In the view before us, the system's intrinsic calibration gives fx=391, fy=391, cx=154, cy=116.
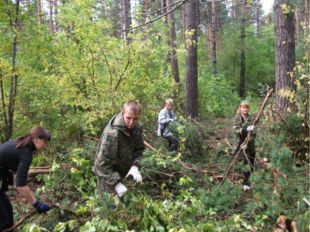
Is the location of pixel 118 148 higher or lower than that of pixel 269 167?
higher

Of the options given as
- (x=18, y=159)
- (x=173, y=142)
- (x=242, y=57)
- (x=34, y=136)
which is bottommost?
(x=173, y=142)

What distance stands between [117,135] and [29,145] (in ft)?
3.19

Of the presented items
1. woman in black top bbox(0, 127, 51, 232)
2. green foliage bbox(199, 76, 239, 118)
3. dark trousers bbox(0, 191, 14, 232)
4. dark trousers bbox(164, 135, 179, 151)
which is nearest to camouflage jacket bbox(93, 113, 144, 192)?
woman in black top bbox(0, 127, 51, 232)

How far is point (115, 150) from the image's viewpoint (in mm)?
4488

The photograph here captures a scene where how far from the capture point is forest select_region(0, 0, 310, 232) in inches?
192

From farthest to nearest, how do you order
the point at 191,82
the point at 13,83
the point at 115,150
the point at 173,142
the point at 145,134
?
the point at 191,82 < the point at 145,134 < the point at 173,142 < the point at 13,83 < the point at 115,150

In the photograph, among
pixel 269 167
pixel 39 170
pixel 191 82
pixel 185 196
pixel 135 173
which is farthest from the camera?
pixel 191 82

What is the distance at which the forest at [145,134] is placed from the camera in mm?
4887

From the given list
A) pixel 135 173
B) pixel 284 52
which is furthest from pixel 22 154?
pixel 284 52

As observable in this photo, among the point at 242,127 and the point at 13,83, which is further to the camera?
the point at 13,83

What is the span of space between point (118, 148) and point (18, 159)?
1120mm

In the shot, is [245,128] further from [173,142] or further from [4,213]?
[4,213]

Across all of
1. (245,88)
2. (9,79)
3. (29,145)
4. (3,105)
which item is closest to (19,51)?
(9,79)

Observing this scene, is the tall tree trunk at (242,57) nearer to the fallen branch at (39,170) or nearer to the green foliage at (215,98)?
the green foliage at (215,98)
